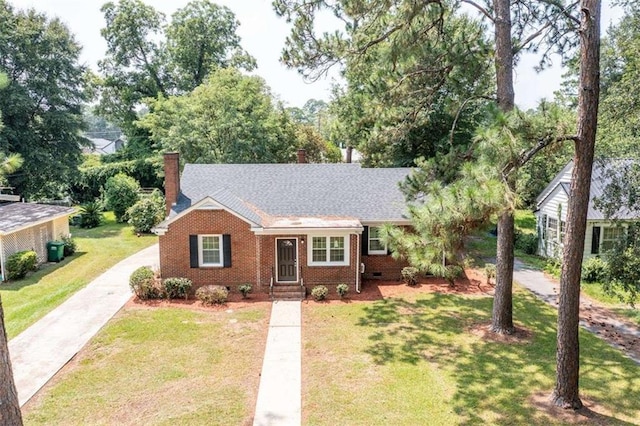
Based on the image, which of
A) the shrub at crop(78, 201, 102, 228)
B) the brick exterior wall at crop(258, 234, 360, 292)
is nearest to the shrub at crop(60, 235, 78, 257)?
the shrub at crop(78, 201, 102, 228)

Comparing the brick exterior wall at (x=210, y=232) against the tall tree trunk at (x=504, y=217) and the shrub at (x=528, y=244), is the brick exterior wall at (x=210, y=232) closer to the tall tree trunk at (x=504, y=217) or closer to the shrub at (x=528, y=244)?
the tall tree trunk at (x=504, y=217)

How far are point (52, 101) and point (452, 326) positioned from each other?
97.9ft

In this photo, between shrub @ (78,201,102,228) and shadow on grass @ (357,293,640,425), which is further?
shrub @ (78,201,102,228)

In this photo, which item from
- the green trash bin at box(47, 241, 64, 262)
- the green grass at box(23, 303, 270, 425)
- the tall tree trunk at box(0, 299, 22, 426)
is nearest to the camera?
the tall tree trunk at box(0, 299, 22, 426)

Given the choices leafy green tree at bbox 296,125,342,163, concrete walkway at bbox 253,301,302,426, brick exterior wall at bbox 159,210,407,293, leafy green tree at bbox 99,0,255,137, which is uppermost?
leafy green tree at bbox 99,0,255,137

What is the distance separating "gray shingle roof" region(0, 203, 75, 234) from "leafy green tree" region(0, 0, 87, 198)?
790cm

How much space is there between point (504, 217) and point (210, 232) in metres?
9.75

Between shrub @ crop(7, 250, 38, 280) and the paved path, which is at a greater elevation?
shrub @ crop(7, 250, 38, 280)

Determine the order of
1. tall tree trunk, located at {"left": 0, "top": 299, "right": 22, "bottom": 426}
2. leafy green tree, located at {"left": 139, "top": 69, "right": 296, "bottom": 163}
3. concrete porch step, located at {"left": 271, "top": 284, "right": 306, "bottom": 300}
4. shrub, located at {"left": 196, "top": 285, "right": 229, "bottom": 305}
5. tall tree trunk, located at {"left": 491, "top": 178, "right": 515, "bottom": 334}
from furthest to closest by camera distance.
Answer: leafy green tree, located at {"left": 139, "top": 69, "right": 296, "bottom": 163}, concrete porch step, located at {"left": 271, "top": 284, "right": 306, "bottom": 300}, shrub, located at {"left": 196, "top": 285, "right": 229, "bottom": 305}, tall tree trunk, located at {"left": 491, "top": 178, "right": 515, "bottom": 334}, tall tree trunk, located at {"left": 0, "top": 299, "right": 22, "bottom": 426}

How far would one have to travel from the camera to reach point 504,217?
472 inches

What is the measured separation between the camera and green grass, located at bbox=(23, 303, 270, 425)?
876cm

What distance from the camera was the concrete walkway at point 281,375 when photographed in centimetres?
881

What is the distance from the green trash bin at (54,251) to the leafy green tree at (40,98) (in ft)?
34.6

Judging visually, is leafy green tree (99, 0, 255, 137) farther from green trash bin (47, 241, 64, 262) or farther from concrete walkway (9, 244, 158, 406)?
concrete walkway (9, 244, 158, 406)
